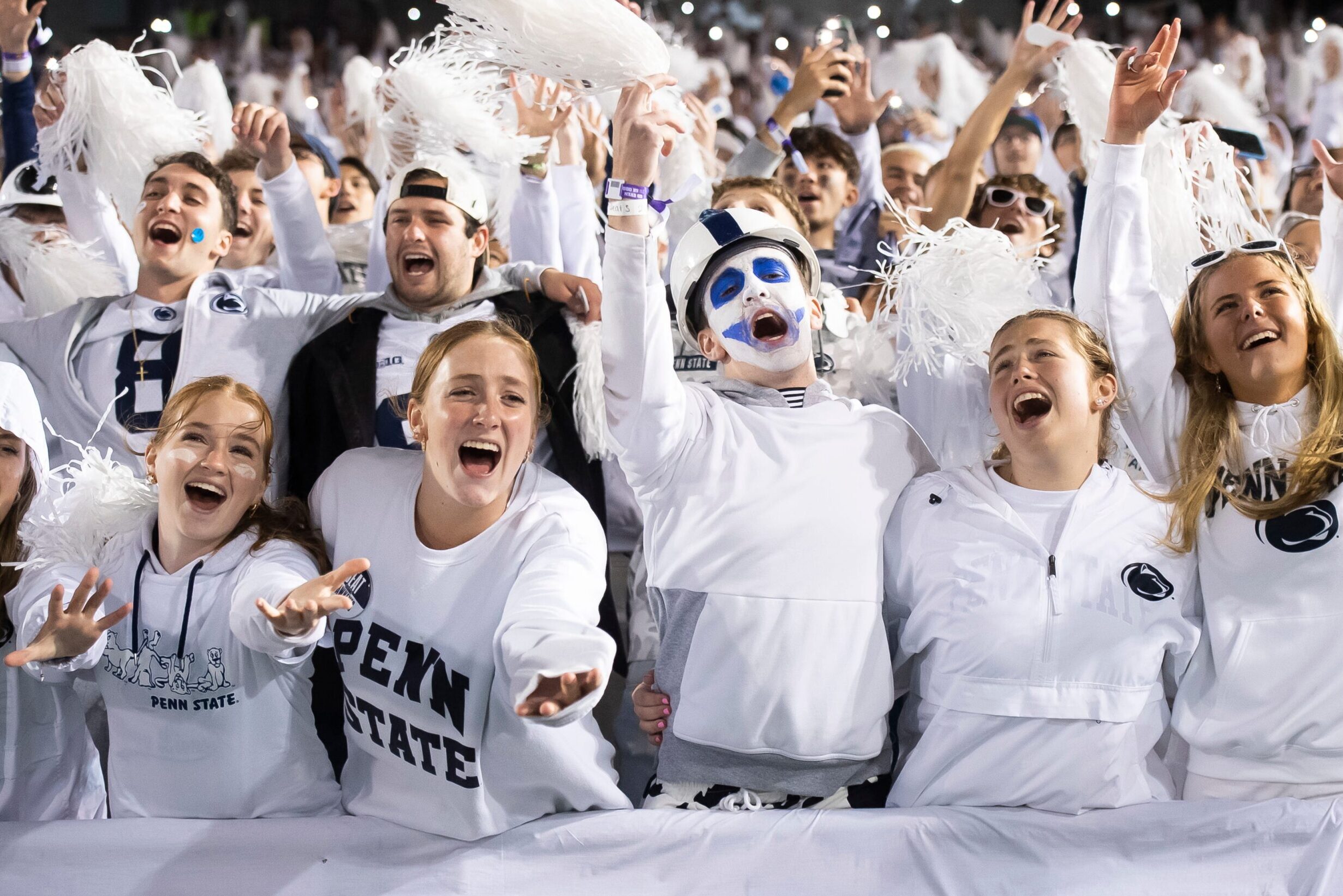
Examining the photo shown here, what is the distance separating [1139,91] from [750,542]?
1.29 m

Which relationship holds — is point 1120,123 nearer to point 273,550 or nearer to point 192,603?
point 273,550

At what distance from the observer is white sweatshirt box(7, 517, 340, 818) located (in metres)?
2.40

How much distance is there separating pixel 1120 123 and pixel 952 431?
2.57 feet

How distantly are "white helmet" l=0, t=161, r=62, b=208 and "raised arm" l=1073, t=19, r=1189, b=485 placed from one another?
329 centimetres

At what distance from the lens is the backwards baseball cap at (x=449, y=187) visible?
3.47 m

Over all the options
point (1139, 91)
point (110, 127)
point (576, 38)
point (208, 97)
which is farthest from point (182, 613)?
point (208, 97)

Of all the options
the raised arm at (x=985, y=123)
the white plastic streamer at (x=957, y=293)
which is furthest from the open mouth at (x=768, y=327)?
the raised arm at (x=985, y=123)

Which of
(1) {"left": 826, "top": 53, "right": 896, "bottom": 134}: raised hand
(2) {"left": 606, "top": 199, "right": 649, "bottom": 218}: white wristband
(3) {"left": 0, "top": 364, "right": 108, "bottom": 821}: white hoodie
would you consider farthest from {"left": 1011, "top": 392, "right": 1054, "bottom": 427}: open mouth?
(1) {"left": 826, "top": 53, "right": 896, "bottom": 134}: raised hand

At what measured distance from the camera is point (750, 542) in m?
2.49

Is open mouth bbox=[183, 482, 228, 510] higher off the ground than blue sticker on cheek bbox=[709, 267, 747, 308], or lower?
lower

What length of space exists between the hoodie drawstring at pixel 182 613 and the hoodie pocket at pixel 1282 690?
1996mm

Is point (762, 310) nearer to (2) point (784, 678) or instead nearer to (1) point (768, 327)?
(1) point (768, 327)

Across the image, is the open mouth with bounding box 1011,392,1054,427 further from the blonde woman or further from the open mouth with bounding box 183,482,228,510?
the open mouth with bounding box 183,482,228,510

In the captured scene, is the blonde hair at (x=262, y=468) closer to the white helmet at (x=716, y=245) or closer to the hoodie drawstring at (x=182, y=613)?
the hoodie drawstring at (x=182, y=613)
